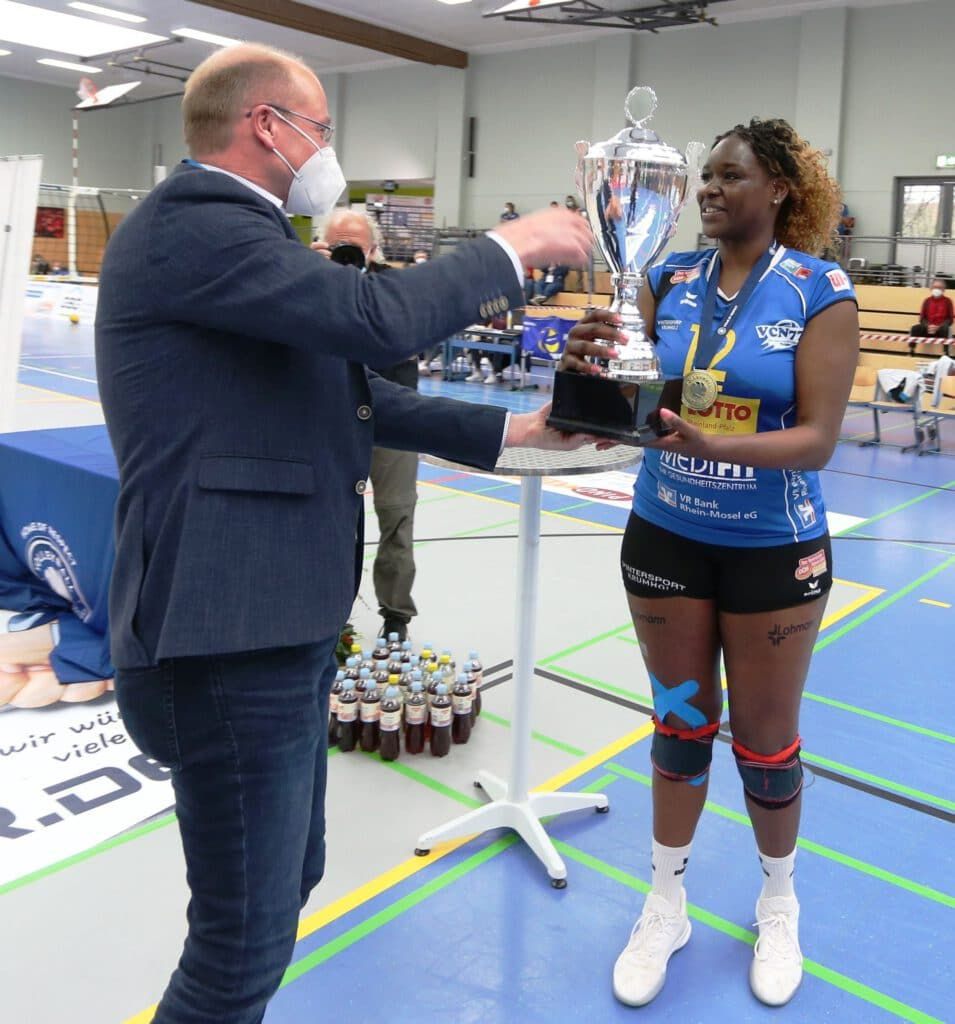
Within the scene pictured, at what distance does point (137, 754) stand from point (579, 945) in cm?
165

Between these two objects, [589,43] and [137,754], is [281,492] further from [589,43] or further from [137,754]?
[589,43]

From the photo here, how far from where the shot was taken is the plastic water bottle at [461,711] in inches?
A: 135

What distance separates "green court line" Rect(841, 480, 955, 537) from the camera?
680 centimetres

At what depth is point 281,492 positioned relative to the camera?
1.37 meters

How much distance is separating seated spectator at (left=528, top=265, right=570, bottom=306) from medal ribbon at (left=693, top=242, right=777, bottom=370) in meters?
15.3

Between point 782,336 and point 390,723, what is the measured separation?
6.27 feet

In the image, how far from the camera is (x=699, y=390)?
1.99 metres

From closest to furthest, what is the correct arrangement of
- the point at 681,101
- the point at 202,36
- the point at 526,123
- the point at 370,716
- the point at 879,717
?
the point at 370,716 → the point at 879,717 → the point at 681,101 → the point at 526,123 → the point at 202,36

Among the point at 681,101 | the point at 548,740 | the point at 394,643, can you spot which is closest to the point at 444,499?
the point at 394,643

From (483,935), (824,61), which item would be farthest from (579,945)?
(824,61)

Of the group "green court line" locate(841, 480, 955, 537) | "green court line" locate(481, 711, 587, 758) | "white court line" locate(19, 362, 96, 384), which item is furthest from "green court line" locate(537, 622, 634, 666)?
"white court line" locate(19, 362, 96, 384)

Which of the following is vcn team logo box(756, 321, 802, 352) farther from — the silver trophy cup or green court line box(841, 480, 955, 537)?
green court line box(841, 480, 955, 537)

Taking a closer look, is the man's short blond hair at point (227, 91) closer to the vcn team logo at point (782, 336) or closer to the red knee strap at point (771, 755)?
the vcn team logo at point (782, 336)

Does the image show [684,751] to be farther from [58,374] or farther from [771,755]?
[58,374]
